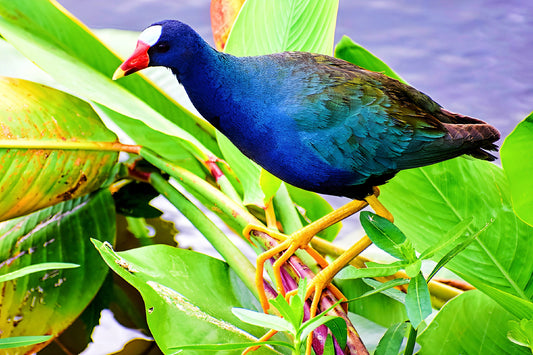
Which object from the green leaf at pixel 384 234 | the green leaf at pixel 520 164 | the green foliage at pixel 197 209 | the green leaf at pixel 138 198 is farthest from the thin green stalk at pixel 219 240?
the green leaf at pixel 520 164

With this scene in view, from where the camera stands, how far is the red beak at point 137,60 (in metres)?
0.80

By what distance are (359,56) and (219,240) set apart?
396 mm

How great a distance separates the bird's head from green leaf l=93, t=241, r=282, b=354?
25cm

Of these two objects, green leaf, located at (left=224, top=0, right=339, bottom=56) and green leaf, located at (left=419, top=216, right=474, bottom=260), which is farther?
green leaf, located at (left=224, top=0, right=339, bottom=56)

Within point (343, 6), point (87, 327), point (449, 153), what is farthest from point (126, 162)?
point (343, 6)

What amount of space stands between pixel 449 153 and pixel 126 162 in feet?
2.37

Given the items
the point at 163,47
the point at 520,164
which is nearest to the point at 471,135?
the point at 520,164

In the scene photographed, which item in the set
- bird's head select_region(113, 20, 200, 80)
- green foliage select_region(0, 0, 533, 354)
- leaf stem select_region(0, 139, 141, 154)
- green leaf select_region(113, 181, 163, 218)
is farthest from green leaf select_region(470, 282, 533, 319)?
green leaf select_region(113, 181, 163, 218)

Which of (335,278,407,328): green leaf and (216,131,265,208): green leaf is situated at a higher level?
(216,131,265,208): green leaf

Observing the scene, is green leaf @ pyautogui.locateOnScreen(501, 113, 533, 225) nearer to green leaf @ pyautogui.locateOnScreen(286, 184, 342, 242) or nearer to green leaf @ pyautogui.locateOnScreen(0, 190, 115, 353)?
green leaf @ pyautogui.locateOnScreen(286, 184, 342, 242)

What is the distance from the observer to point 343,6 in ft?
6.29

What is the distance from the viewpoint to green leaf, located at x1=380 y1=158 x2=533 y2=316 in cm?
91

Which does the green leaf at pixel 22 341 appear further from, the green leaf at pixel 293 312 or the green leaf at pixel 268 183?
the green leaf at pixel 268 183

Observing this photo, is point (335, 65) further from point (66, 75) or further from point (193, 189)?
point (66, 75)
